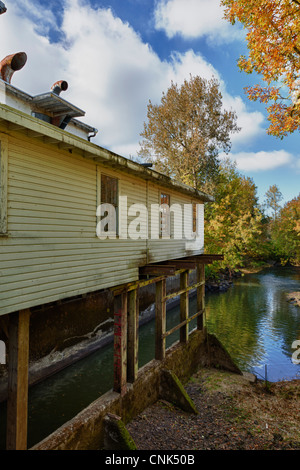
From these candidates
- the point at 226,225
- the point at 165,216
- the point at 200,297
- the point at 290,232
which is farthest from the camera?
the point at 290,232

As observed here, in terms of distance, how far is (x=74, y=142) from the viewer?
5488 millimetres

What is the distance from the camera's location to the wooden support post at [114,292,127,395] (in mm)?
7500

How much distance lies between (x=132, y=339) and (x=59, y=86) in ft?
29.2

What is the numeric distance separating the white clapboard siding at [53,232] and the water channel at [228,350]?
543 cm

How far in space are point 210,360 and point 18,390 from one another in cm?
980

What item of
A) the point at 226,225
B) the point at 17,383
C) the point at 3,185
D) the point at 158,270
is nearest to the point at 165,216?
the point at 158,270

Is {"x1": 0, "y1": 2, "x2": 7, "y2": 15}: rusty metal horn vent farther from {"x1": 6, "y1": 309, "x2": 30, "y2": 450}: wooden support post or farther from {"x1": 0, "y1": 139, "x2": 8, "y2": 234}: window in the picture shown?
{"x1": 6, "y1": 309, "x2": 30, "y2": 450}: wooden support post

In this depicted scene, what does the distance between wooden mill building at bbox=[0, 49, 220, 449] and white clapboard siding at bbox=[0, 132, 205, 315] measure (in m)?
0.02

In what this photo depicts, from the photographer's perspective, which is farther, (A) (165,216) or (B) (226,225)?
(B) (226,225)

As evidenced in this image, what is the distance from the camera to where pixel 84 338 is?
13.9 m

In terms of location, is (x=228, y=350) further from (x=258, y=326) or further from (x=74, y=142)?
(x=74, y=142)

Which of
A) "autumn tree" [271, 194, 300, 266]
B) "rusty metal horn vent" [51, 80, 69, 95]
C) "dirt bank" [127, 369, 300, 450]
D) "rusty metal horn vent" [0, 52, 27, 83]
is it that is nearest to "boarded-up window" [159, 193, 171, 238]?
"rusty metal horn vent" [51, 80, 69, 95]

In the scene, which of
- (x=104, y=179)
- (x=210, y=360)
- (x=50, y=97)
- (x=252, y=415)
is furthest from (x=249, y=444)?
(x=50, y=97)

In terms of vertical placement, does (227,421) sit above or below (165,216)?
below
